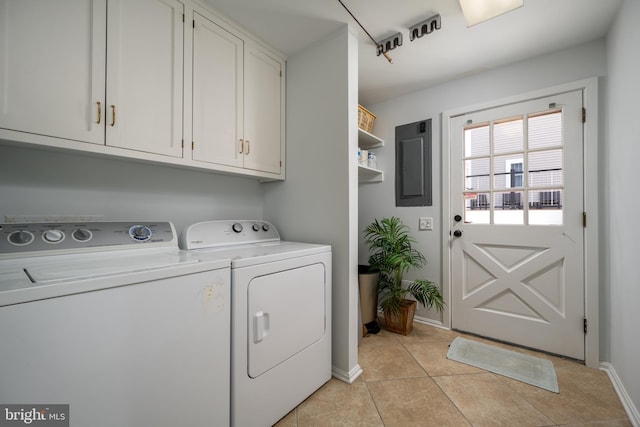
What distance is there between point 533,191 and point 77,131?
298cm

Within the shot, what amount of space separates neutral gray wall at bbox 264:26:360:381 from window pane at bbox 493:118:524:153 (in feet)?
4.58

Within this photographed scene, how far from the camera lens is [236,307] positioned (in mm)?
1155

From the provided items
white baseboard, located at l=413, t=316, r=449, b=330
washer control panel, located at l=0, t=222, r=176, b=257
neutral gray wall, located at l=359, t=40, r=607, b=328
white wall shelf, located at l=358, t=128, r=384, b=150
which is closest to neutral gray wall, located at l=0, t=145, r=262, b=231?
washer control panel, located at l=0, t=222, r=176, b=257

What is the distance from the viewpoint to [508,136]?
218 centimetres

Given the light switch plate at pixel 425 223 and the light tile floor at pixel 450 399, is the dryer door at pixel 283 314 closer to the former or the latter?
the light tile floor at pixel 450 399

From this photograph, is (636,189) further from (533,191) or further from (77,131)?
(77,131)

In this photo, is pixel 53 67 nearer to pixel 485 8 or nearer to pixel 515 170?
pixel 485 8

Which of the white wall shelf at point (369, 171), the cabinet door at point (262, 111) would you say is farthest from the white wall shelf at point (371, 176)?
the cabinet door at point (262, 111)

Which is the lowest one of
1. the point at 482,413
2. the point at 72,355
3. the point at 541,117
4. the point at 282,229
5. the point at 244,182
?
the point at 482,413

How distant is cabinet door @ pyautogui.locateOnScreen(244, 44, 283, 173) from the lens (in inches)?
70.4

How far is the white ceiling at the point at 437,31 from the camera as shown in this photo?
154 centimetres

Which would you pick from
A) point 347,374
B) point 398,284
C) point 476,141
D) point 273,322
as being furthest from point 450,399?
point 476,141

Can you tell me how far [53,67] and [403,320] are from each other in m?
2.79

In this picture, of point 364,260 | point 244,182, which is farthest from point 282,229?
point 364,260
